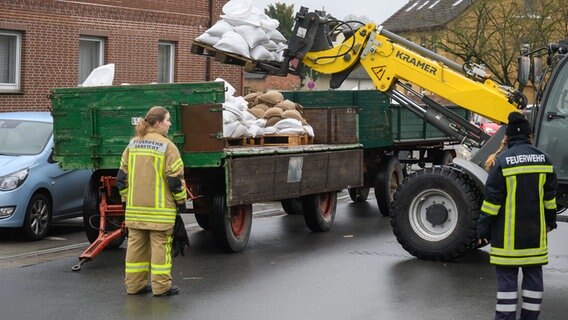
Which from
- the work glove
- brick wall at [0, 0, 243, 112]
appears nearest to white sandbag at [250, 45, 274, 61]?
the work glove

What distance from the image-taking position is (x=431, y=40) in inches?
1329

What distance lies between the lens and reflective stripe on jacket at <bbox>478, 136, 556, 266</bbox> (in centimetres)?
751

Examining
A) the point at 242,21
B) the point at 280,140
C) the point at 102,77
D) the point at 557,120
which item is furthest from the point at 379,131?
the point at 557,120

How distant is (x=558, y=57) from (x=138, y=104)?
467 centimetres

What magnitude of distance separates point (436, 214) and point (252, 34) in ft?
11.6

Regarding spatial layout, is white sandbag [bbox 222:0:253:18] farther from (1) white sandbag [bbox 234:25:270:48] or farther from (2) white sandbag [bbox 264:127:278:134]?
(2) white sandbag [bbox 264:127:278:134]

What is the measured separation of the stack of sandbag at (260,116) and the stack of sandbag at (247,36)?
54cm

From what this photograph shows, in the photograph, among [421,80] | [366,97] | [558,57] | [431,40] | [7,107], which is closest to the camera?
[558,57]

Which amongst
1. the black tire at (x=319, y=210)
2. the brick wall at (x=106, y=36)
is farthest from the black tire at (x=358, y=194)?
the brick wall at (x=106, y=36)

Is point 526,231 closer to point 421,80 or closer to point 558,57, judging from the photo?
point 558,57

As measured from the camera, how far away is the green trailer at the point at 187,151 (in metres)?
10.9

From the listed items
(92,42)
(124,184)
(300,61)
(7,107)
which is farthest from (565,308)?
(92,42)

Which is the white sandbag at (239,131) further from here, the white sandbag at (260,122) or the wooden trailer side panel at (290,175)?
the wooden trailer side panel at (290,175)

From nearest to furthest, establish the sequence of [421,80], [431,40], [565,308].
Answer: [565,308] < [421,80] < [431,40]
